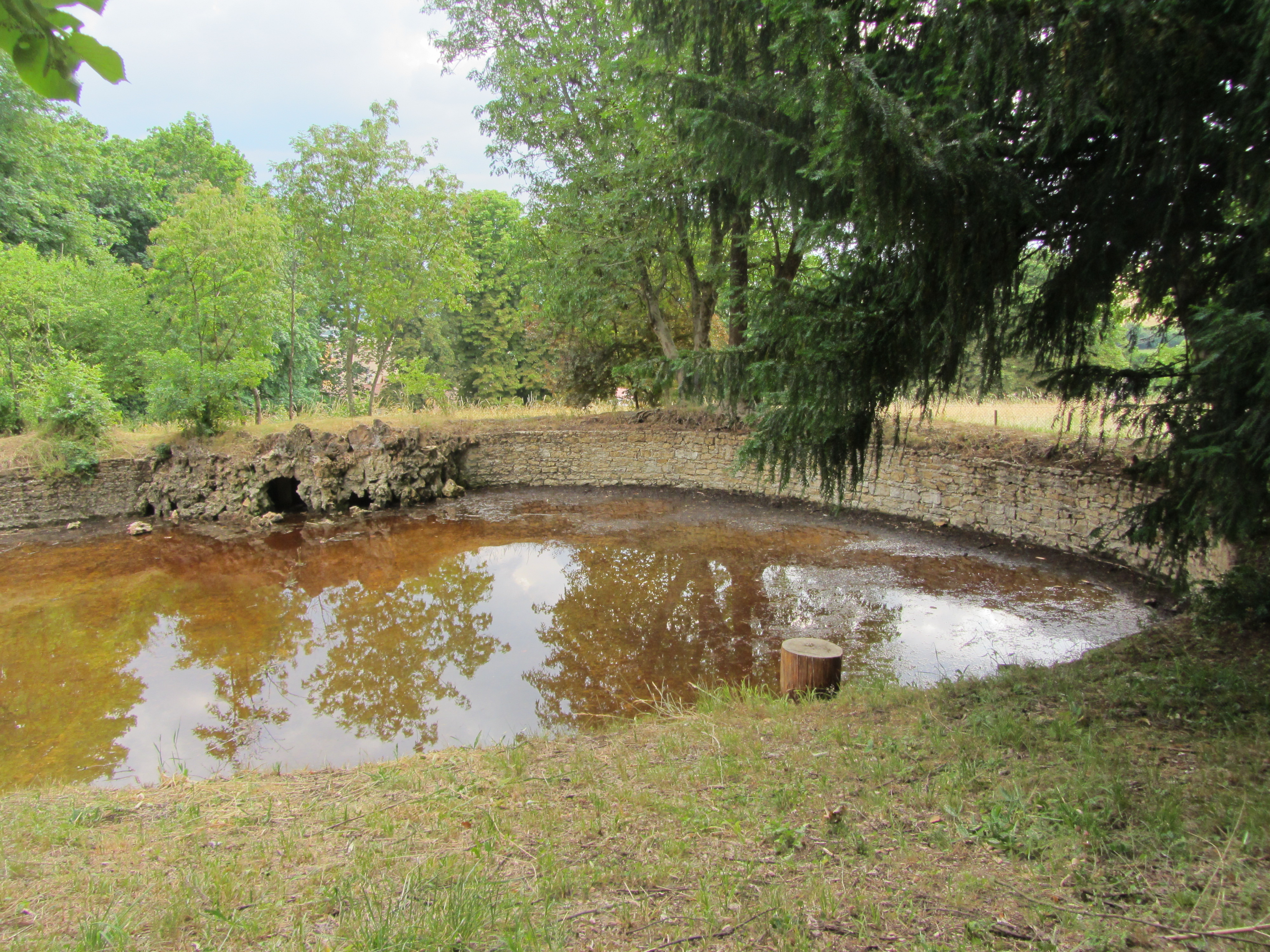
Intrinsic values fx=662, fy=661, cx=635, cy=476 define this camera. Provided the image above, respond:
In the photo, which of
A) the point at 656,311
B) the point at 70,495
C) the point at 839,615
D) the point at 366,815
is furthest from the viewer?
the point at 656,311

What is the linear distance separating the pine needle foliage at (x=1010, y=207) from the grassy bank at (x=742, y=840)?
125cm

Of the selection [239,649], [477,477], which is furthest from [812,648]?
[477,477]

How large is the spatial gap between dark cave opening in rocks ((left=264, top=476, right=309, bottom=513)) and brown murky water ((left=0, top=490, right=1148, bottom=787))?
7.39 feet

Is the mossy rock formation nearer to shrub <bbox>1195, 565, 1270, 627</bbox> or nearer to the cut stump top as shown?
the cut stump top

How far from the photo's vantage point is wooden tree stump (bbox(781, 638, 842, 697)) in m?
4.84

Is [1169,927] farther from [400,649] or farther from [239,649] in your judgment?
[239,649]

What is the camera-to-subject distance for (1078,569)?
8602 millimetres

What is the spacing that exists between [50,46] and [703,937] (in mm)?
2581

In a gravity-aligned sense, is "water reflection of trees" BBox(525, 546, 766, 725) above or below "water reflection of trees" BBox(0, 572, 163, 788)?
above

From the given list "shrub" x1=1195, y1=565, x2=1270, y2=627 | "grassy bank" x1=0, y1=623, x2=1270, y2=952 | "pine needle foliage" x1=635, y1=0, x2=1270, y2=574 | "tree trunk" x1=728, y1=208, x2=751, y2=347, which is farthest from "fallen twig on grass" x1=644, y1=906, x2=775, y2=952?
"shrub" x1=1195, y1=565, x2=1270, y2=627

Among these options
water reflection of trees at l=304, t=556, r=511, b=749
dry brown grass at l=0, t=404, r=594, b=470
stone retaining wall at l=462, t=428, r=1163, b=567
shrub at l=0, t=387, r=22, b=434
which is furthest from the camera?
shrub at l=0, t=387, r=22, b=434

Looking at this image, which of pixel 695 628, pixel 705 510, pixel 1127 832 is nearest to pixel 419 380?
pixel 705 510

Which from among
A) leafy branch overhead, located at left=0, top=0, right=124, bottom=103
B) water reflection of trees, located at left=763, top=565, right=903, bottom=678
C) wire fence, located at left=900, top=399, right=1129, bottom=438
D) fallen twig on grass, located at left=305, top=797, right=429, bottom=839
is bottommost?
water reflection of trees, located at left=763, top=565, right=903, bottom=678

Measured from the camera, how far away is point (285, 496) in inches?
569
